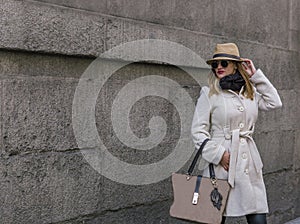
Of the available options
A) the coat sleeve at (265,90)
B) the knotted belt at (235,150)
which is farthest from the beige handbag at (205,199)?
the coat sleeve at (265,90)

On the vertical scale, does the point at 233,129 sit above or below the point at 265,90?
below

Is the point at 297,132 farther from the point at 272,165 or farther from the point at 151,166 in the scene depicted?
the point at 151,166

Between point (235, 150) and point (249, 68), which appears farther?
point (249, 68)

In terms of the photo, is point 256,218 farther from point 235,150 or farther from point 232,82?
point 232,82

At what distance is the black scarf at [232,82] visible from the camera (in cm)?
416

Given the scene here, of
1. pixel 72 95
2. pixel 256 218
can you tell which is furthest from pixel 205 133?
pixel 72 95

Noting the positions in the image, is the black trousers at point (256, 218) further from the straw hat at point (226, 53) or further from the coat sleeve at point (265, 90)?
the straw hat at point (226, 53)

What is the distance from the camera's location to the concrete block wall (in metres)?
3.63

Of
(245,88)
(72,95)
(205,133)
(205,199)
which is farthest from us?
(245,88)

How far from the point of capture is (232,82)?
4.18 meters

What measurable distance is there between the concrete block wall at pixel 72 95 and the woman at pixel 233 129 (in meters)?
0.68

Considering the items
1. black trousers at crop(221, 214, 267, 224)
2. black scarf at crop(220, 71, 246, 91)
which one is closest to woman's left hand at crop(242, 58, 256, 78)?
black scarf at crop(220, 71, 246, 91)

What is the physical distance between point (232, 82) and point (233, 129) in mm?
349

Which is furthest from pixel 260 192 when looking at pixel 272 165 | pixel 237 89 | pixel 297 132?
pixel 297 132
